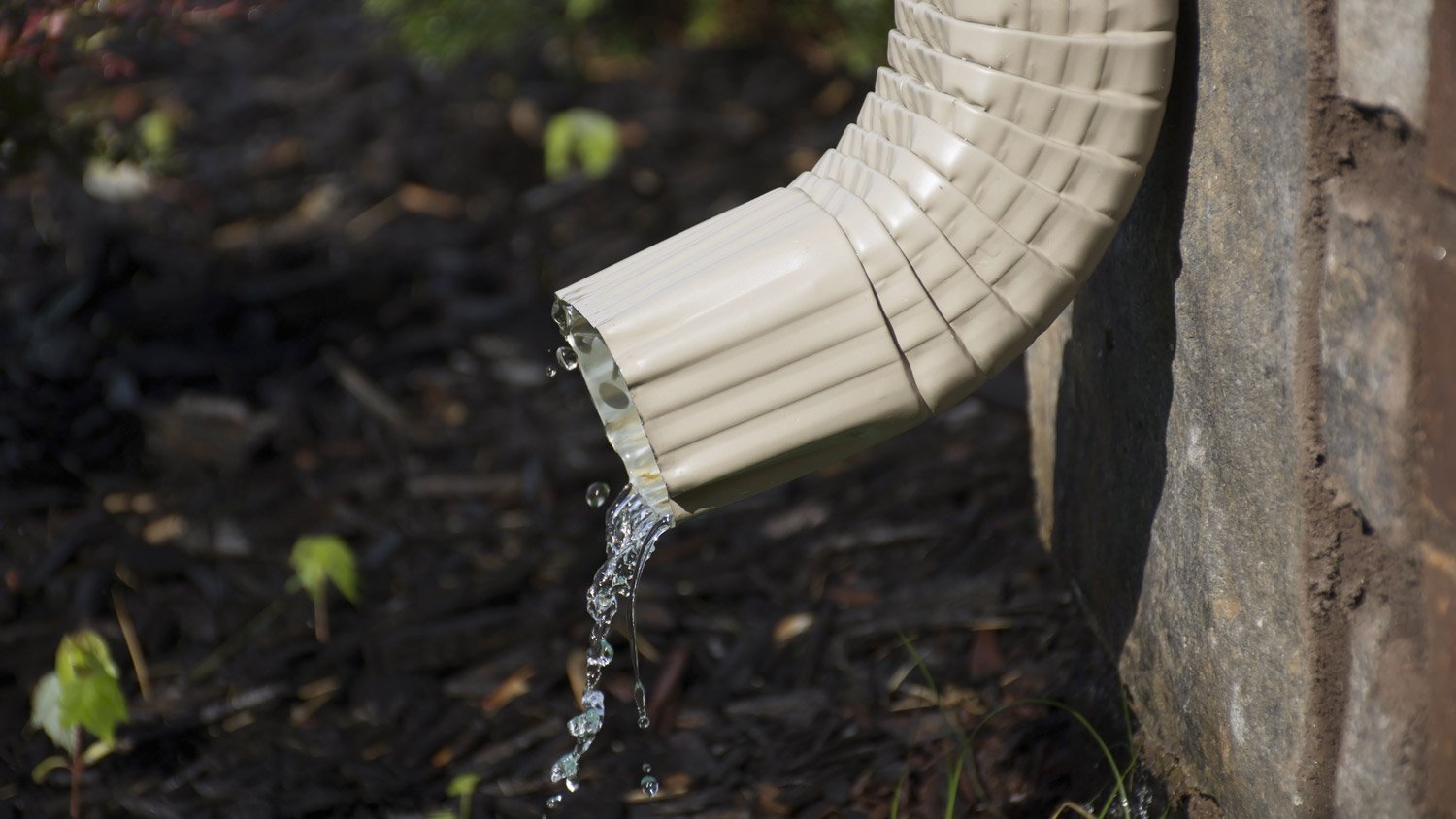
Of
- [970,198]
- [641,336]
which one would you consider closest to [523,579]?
[641,336]

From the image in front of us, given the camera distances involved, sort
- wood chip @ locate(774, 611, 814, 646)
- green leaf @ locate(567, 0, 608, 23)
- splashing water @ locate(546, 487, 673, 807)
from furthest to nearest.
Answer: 1. green leaf @ locate(567, 0, 608, 23)
2. wood chip @ locate(774, 611, 814, 646)
3. splashing water @ locate(546, 487, 673, 807)

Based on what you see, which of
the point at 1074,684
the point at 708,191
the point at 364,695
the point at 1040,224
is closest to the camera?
the point at 1040,224

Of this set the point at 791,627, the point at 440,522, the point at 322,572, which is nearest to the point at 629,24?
the point at 440,522

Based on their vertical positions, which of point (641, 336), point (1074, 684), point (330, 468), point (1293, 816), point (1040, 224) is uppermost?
point (1040, 224)

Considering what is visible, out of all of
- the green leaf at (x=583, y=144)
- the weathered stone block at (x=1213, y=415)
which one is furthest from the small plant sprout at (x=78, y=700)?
the green leaf at (x=583, y=144)

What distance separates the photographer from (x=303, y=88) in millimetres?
4516

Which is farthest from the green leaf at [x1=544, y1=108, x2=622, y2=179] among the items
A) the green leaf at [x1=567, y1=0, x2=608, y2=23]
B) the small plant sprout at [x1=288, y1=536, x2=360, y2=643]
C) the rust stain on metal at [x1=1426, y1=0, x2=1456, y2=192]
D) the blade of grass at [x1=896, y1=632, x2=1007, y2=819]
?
the rust stain on metal at [x1=1426, y1=0, x2=1456, y2=192]

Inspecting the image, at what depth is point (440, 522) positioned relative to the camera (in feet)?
9.02

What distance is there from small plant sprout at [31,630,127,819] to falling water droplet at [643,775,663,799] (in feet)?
2.43

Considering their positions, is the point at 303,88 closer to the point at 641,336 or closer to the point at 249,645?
the point at 249,645

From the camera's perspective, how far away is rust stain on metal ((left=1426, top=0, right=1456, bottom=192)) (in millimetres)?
967

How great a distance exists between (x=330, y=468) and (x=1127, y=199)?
2015 mm

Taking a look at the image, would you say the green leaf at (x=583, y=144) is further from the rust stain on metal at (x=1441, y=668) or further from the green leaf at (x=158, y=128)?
the rust stain on metal at (x=1441, y=668)

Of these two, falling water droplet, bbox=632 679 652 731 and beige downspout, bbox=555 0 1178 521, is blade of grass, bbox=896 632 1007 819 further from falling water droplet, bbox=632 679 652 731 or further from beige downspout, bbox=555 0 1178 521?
beige downspout, bbox=555 0 1178 521
